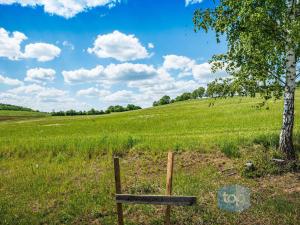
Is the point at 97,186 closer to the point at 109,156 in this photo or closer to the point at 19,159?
the point at 109,156

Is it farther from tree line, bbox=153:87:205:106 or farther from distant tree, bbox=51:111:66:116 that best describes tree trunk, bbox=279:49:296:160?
tree line, bbox=153:87:205:106

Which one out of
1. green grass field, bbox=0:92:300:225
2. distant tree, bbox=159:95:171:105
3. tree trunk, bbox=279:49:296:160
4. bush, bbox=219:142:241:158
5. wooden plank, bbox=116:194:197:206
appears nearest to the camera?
wooden plank, bbox=116:194:197:206

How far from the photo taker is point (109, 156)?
2066 cm

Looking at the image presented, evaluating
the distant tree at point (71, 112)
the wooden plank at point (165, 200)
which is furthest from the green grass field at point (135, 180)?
the distant tree at point (71, 112)

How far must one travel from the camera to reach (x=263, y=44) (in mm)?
14336

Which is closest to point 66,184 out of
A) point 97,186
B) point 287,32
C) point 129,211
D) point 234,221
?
point 97,186

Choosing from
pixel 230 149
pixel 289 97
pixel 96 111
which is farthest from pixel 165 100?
pixel 289 97

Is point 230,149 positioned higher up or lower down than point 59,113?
lower down

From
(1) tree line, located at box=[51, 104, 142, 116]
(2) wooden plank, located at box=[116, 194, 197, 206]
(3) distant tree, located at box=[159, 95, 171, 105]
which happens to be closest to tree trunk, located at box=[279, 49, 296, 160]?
(2) wooden plank, located at box=[116, 194, 197, 206]

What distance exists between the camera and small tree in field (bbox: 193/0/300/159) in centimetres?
1431

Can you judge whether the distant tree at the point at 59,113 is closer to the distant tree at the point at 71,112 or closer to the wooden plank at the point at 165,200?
the distant tree at the point at 71,112

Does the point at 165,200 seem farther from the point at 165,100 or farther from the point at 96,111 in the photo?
the point at 165,100

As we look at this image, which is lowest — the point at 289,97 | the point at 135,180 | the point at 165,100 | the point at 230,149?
the point at 135,180

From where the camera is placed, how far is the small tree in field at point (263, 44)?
47.0 ft
